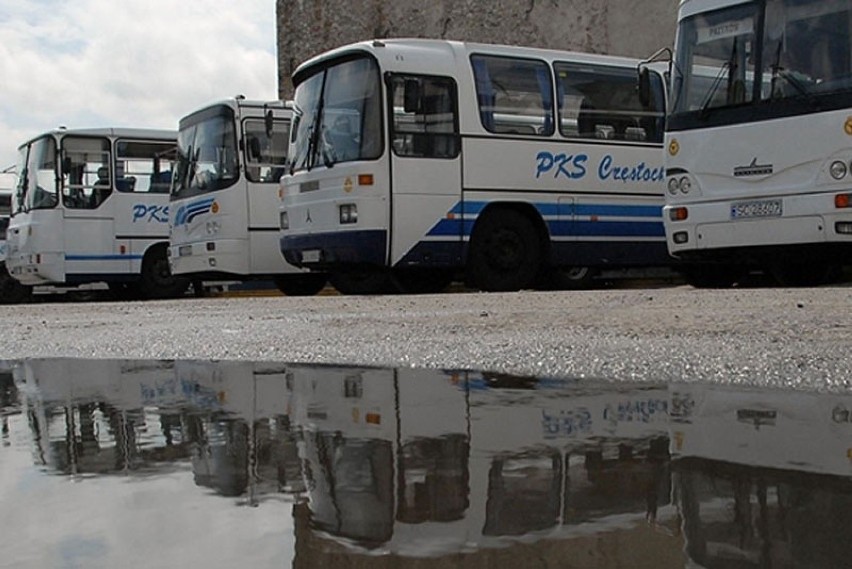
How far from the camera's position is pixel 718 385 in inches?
179

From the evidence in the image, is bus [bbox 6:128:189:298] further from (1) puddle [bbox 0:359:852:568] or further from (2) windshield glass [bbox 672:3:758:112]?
(1) puddle [bbox 0:359:852:568]

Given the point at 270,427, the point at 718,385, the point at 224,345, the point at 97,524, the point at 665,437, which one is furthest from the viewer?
the point at 224,345

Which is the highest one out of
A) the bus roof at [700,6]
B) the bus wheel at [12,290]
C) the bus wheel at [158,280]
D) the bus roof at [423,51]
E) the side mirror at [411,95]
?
the bus roof at [700,6]

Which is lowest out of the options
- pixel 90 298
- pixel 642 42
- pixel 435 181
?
pixel 90 298

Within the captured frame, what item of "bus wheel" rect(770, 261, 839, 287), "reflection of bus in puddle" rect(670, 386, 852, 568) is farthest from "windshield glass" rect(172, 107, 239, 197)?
"reflection of bus in puddle" rect(670, 386, 852, 568)

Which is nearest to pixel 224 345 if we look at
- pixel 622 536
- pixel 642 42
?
pixel 622 536

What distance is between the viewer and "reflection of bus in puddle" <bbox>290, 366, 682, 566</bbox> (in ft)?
7.90

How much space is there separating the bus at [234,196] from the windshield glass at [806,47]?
6.90 meters

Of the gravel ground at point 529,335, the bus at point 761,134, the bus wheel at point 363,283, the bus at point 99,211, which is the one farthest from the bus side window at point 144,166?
the bus at point 761,134

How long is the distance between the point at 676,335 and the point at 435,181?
22.9 ft

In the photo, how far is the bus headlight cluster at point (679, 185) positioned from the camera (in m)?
11.7

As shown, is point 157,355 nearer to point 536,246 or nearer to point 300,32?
point 536,246

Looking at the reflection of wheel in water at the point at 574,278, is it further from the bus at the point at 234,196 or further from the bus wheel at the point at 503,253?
the bus at the point at 234,196

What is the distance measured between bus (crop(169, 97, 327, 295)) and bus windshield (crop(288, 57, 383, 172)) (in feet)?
6.84
